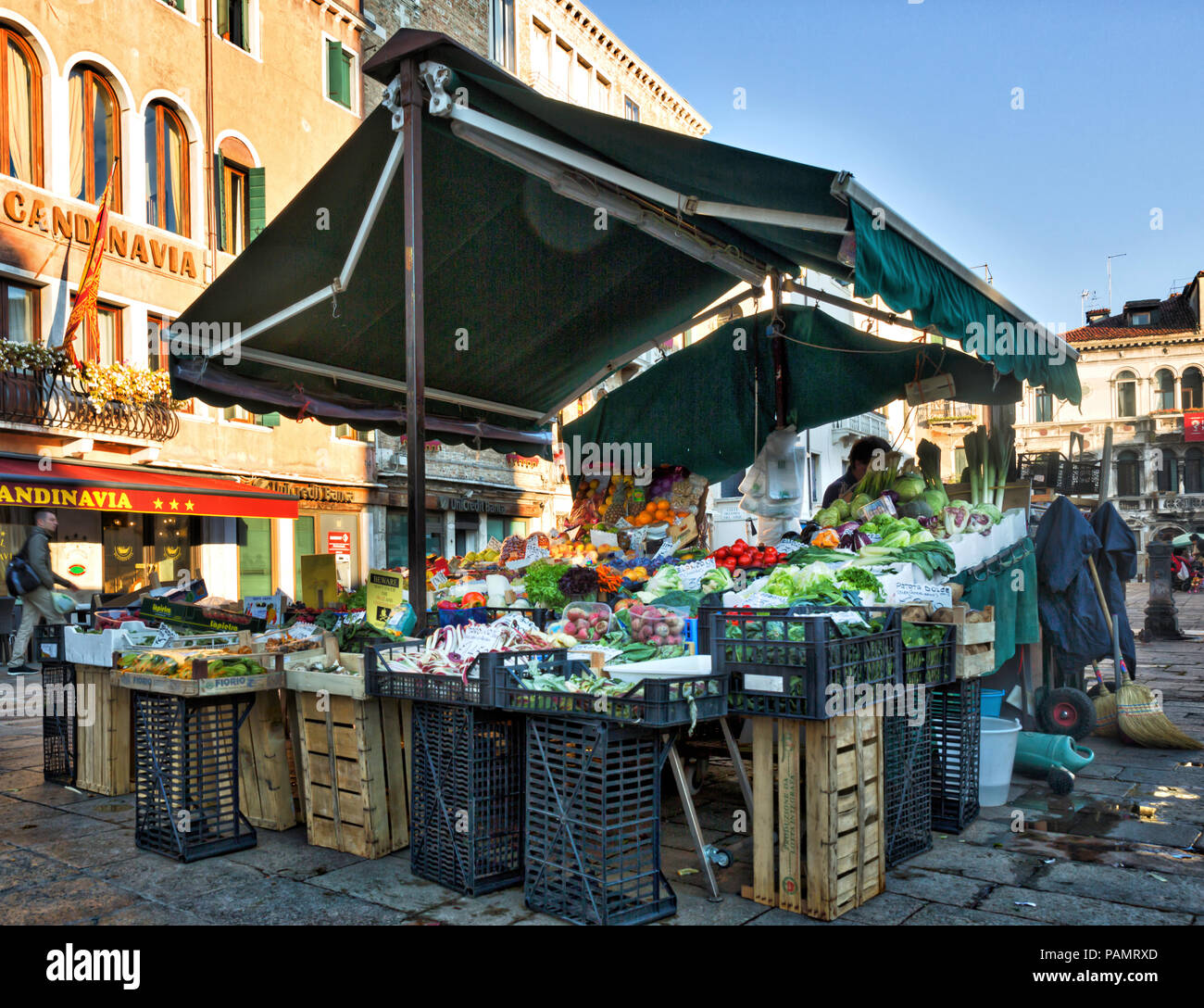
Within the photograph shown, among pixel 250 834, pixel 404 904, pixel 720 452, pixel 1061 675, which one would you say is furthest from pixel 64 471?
pixel 1061 675

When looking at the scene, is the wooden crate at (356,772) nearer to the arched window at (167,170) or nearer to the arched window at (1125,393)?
the arched window at (167,170)

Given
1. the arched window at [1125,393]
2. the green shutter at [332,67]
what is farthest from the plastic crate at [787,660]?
the arched window at [1125,393]

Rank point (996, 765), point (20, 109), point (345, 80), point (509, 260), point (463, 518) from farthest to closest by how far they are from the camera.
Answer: point (463, 518) < point (345, 80) < point (20, 109) < point (509, 260) < point (996, 765)

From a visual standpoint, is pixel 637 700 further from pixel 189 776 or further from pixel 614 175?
pixel 614 175

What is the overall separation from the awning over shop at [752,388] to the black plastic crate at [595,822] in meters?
5.55

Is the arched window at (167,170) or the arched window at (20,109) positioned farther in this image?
the arched window at (167,170)

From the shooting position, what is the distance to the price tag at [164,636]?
5750mm

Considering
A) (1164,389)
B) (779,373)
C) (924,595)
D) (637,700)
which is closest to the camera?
(637,700)

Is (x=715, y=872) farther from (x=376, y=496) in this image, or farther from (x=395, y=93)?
(x=376, y=496)

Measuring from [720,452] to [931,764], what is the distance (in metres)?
4.48

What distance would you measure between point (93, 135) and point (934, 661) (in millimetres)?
16100

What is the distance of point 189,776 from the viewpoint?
15.2 ft

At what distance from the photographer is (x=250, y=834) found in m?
4.85

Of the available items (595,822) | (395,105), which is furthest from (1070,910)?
(395,105)
